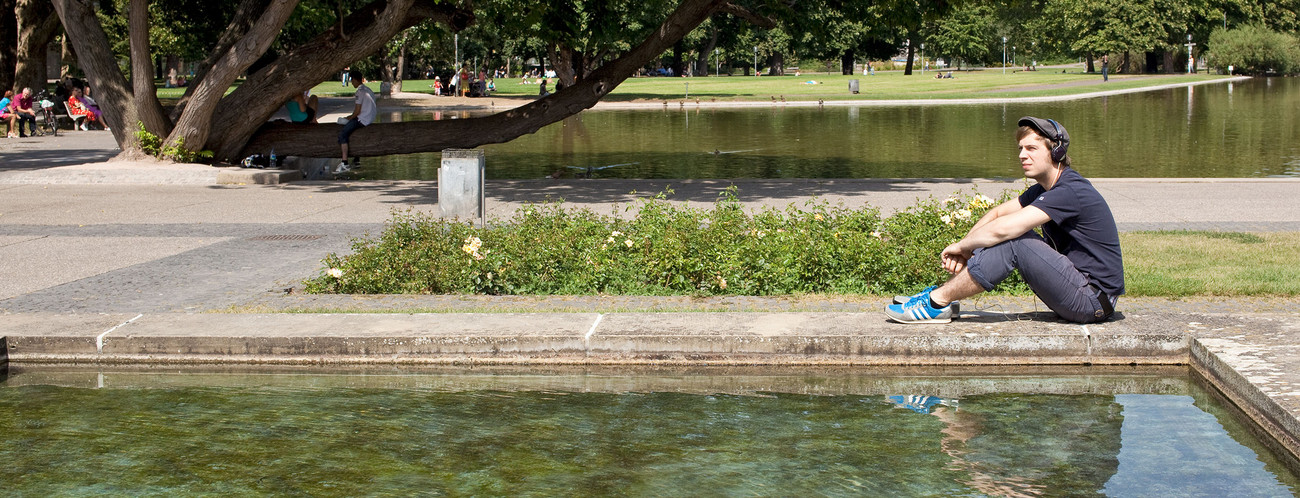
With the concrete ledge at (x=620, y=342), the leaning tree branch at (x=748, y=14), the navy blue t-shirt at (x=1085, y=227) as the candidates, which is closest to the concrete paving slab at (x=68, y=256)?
the concrete ledge at (x=620, y=342)

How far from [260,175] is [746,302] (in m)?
11.2

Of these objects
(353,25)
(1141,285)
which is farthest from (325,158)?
(1141,285)

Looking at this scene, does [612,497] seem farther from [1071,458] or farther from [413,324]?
[413,324]

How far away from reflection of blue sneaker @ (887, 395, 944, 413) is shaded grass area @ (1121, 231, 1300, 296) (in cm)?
281

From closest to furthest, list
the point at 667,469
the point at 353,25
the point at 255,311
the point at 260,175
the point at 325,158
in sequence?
the point at 667,469 → the point at 255,311 → the point at 260,175 → the point at 353,25 → the point at 325,158

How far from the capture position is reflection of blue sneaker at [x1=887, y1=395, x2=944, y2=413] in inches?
233

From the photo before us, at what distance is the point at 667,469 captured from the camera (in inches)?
199

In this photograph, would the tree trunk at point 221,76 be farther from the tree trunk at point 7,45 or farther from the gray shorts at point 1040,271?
the tree trunk at point 7,45

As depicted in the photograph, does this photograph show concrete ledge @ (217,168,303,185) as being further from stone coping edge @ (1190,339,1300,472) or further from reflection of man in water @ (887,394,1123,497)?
stone coping edge @ (1190,339,1300,472)

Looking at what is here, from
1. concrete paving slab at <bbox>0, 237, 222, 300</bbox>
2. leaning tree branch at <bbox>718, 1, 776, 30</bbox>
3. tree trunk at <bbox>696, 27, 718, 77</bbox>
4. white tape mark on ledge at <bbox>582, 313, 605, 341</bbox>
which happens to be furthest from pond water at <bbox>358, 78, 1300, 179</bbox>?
tree trunk at <bbox>696, 27, 718, 77</bbox>

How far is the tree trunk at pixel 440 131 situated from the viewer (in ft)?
63.0

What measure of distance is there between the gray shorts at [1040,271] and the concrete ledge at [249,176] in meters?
13.0

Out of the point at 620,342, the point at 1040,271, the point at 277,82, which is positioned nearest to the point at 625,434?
the point at 620,342

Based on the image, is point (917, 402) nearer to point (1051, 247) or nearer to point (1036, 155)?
point (1051, 247)
